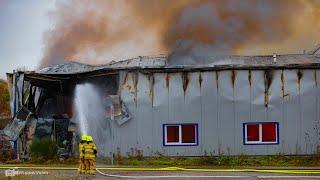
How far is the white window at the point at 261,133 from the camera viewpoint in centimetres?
2102

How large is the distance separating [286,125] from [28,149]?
416 inches

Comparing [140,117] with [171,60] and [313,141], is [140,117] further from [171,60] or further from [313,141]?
[313,141]

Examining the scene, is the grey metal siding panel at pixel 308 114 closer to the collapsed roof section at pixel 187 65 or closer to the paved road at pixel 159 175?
the collapsed roof section at pixel 187 65

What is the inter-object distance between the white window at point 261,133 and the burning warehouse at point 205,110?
40 millimetres

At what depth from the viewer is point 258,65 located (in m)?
21.2

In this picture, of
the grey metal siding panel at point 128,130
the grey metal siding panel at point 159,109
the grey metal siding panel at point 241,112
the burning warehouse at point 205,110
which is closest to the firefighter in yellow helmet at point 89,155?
the burning warehouse at point 205,110

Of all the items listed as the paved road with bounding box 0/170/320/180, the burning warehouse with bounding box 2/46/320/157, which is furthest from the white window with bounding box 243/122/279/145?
the paved road with bounding box 0/170/320/180

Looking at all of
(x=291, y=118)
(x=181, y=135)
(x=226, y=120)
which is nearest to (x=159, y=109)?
(x=181, y=135)

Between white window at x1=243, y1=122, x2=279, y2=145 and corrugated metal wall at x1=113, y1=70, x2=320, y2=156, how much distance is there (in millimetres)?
172

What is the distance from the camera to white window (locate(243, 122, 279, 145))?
21.0 meters

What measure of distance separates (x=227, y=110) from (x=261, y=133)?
163 cm

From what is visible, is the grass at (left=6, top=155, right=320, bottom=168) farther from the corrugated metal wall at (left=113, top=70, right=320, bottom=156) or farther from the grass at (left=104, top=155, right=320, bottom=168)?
the corrugated metal wall at (left=113, top=70, right=320, bottom=156)

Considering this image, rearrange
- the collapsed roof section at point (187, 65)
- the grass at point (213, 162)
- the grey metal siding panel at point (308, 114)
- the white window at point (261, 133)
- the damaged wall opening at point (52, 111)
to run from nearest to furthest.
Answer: the grass at point (213, 162) < the grey metal siding panel at point (308, 114) < the white window at point (261, 133) < the collapsed roof section at point (187, 65) < the damaged wall opening at point (52, 111)

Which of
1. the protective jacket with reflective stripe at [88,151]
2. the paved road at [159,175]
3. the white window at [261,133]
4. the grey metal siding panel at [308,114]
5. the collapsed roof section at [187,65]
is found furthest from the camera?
the collapsed roof section at [187,65]
